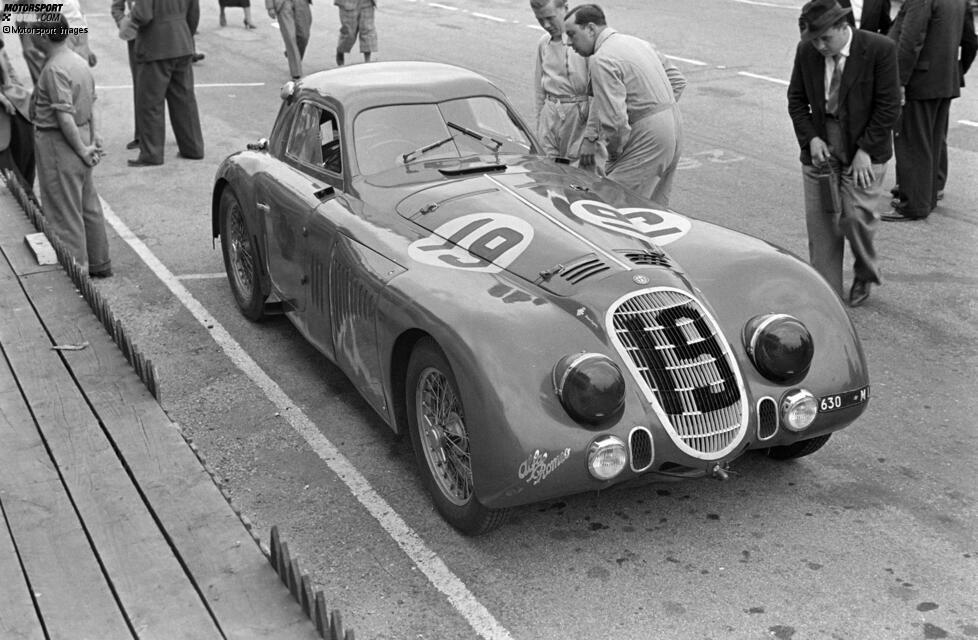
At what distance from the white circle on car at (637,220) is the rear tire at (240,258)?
2390mm

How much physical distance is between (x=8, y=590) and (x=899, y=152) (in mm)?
7950

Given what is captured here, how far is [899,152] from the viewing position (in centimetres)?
945

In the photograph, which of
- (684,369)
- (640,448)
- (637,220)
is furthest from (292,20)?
(640,448)

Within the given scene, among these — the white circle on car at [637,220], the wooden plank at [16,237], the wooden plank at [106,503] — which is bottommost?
the wooden plank at [16,237]

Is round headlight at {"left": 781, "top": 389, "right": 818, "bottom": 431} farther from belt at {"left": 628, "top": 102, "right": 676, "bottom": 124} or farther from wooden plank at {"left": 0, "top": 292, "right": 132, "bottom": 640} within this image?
belt at {"left": 628, "top": 102, "right": 676, "bottom": 124}

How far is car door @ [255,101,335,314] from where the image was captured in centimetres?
640

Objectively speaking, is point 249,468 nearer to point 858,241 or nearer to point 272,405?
point 272,405

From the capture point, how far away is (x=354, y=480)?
18.3ft

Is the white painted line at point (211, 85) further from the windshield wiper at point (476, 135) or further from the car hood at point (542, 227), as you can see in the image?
the car hood at point (542, 227)

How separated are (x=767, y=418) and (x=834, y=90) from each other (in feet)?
10.7

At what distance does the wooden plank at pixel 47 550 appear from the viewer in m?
3.33

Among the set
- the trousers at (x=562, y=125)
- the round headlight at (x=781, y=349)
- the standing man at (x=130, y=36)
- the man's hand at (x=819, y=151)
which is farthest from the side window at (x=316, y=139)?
the standing man at (x=130, y=36)

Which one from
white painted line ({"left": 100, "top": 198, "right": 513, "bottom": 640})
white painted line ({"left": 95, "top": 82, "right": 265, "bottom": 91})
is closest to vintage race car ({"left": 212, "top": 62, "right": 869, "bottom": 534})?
white painted line ({"left": 100, "top": 198, "right": 513, "bottom": 640})

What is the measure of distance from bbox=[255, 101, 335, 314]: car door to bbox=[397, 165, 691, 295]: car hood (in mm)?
675
